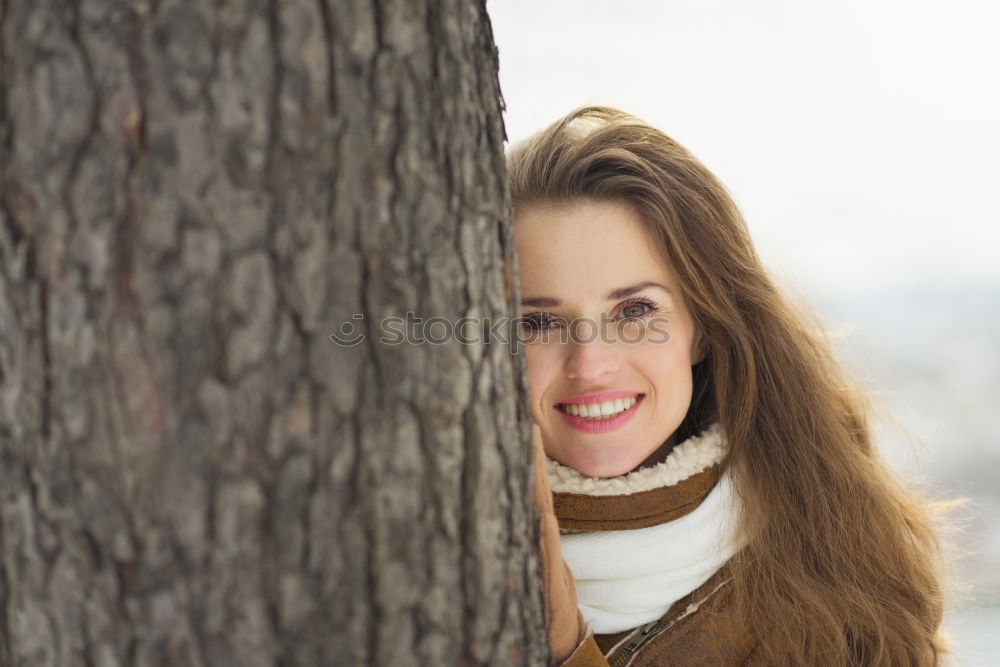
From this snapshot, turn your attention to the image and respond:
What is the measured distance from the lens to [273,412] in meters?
1.04

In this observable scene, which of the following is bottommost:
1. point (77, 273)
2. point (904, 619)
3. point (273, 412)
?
point (904, 619)

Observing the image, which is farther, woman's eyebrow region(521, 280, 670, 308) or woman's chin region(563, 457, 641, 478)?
woman's chin region(563, 457, 641, 478)

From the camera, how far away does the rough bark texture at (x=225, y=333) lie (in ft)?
3.30

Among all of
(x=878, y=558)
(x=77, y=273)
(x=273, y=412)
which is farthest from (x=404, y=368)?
(x=878, y=558)

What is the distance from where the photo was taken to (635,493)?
7.80 ft

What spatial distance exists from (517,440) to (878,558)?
5.70 ft

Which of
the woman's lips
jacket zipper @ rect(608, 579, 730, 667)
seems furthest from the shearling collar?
jacket zipper @ rect(608, 579, 730, 667)

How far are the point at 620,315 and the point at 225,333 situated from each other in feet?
4.85

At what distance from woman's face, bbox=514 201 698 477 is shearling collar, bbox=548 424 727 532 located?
46 millimetres

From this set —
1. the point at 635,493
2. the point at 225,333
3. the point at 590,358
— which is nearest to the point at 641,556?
the point at 635,493

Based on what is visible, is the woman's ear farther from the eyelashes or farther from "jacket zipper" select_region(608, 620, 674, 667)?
"jacket zipper" select_region(608, 620, 674, 667)

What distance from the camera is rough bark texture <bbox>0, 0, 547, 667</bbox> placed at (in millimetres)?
1007

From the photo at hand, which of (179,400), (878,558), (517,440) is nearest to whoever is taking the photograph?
(179,400)

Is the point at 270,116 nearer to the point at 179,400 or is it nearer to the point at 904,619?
the point at 179,400
